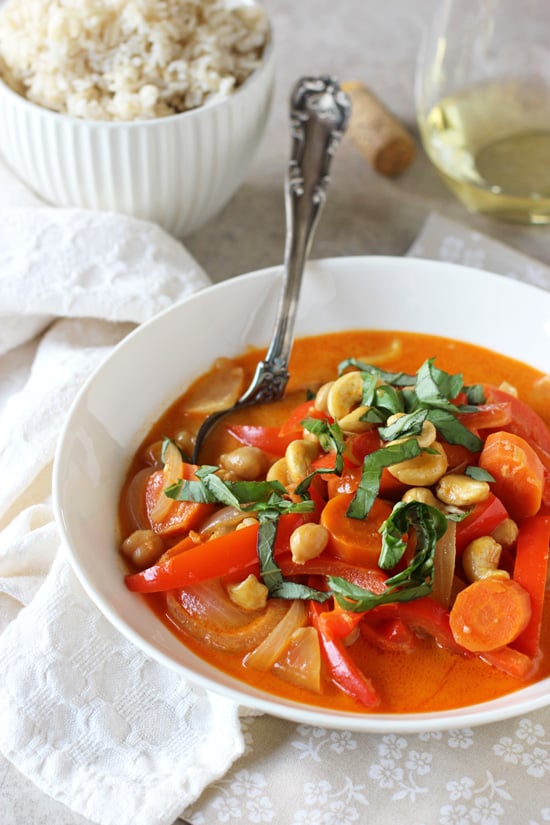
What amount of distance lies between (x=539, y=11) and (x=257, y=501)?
268 centimetres

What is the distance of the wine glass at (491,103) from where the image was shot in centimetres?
394

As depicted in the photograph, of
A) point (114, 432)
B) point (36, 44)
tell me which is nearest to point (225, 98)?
point (36, 44)

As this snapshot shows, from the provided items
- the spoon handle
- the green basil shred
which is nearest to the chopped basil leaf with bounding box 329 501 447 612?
the green basil shred

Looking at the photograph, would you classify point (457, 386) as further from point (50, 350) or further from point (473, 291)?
point (50, 350)

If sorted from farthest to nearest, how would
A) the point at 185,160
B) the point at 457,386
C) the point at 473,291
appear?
the point at 185,160, the point at 473,291, the point at 457,386

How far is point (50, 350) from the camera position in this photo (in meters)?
3.33

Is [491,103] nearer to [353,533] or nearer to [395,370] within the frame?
[395,370]

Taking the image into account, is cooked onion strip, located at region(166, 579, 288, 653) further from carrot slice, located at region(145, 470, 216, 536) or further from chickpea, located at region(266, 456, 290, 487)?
chickpea, located at region(266, 456, 290, 487)

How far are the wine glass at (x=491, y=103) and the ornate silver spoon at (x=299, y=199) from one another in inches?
24.3

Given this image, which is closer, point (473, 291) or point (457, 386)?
point (457, 386)

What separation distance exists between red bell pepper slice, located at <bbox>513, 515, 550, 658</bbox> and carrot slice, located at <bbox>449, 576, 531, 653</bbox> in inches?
1.1

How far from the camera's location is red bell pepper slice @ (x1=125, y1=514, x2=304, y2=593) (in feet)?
7.93

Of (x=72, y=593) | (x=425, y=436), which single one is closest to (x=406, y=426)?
(x=425, y=436)

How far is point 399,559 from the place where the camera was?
7.76 feet
